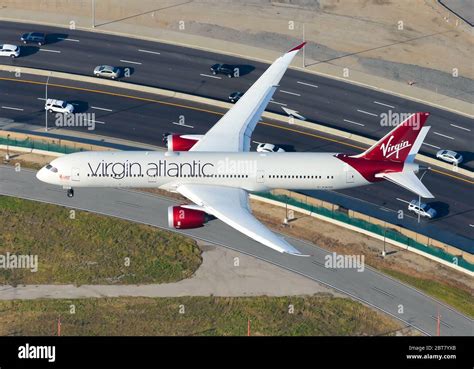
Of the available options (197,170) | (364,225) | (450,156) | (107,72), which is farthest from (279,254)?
(107,72)

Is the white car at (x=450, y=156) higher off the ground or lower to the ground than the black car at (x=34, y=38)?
lower

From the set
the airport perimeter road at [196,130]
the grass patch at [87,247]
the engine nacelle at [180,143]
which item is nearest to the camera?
the grass patch at [87,247]

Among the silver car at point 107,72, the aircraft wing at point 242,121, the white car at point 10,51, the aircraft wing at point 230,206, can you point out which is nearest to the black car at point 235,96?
the silver car at point 107,72

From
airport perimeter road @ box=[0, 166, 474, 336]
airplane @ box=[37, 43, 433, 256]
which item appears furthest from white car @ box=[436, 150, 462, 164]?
airport perimeter road @ box=[0, 166, 474, 336]

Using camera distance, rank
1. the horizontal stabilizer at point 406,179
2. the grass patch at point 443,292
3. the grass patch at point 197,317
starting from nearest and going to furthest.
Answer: the grass patch at point 197,317, the horizontal stabilizer at point 406,179, the grass patch at point 443,292

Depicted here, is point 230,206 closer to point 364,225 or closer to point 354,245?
point 354,245

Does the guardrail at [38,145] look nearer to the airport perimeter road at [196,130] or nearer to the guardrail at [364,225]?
the airport perimeter road at [196,130]

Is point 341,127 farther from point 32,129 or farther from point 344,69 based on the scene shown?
point 32,129

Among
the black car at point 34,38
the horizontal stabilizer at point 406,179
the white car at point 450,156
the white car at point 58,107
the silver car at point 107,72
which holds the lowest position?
the white car at point 450,156
